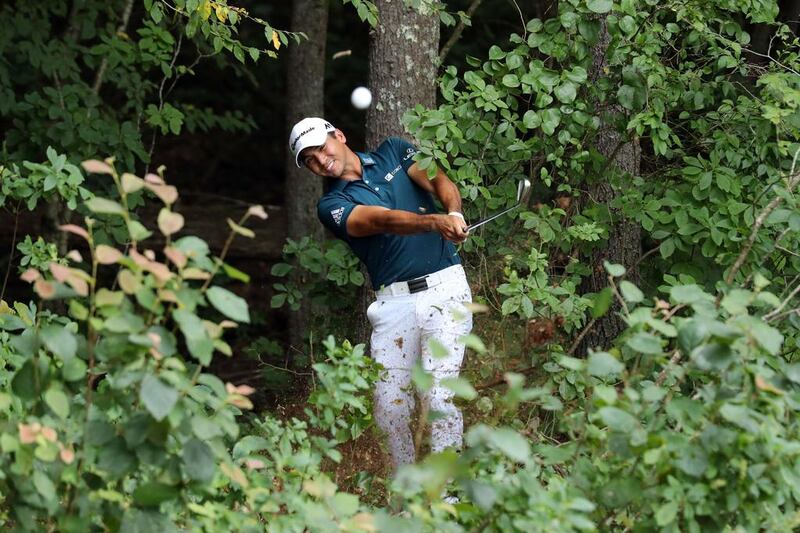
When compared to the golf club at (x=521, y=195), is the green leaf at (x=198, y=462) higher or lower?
higher

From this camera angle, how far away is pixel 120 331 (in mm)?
2902

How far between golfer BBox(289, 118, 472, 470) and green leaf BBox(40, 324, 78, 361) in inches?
74.3

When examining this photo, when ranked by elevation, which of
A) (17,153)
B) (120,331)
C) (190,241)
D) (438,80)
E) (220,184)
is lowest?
(220,184)

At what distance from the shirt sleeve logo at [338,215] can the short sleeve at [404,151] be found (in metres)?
0.41

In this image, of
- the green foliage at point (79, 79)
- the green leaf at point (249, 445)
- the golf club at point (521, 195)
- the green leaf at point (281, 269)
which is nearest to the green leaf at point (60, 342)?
the green leaf at point (249, 445)

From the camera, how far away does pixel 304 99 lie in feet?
25.3

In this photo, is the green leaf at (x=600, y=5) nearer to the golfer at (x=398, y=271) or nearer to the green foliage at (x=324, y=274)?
the golfer at (x=398, y=271)

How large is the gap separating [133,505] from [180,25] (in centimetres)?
469

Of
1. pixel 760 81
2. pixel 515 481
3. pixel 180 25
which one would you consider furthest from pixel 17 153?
pixel 515 481

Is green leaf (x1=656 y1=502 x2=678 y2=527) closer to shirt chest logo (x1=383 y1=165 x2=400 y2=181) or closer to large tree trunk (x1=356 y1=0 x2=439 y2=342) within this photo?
shirt chest logo (x1=383 y1=165 x2=400 y2=181)

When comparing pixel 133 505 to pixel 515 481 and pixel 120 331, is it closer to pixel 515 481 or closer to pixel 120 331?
pixel 120 331

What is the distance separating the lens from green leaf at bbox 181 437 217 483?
2.99 meters

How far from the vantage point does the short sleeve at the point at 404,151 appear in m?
5.03

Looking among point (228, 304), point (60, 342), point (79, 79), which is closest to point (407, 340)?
→ point (228, 304)
